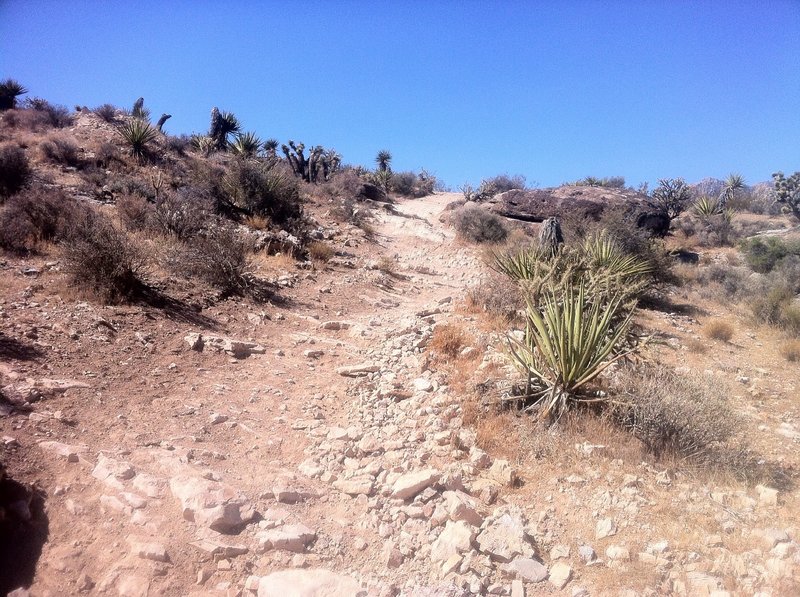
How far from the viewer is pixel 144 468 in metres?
3.19

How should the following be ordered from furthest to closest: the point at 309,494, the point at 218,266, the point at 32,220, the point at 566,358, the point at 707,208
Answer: the point at 707,208 → the point at 32,220 → the point at 218,266 → the point at 566,358 → the point at 309,494

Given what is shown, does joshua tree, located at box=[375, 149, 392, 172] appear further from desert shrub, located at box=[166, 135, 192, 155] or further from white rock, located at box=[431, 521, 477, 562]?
white rock, located at box=[431, 521, 477, 562]

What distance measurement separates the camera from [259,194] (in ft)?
46.0

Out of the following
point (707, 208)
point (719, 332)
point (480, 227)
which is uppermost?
point (707, 208)

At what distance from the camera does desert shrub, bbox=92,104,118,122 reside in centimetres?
2206

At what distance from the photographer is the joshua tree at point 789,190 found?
20.3 meters

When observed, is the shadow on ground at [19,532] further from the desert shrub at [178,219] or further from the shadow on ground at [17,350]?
the desert shrub at [178,219]

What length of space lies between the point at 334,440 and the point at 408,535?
1249 millimetres

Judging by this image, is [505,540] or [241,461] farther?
[241,461]

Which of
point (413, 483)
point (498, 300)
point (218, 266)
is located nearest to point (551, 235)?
point (498, 300)

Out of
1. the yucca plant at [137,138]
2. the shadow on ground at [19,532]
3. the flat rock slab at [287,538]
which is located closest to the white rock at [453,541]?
the flat rock slab at [287,538]

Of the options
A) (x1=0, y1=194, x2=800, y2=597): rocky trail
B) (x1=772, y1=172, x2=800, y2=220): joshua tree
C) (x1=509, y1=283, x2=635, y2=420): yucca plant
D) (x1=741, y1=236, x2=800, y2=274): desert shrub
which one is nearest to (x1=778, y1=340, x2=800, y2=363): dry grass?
(x1=0, y1=194, x2=800, y2=597): rocky trail

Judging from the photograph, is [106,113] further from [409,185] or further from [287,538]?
[287,538]

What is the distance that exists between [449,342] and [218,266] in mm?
4025
